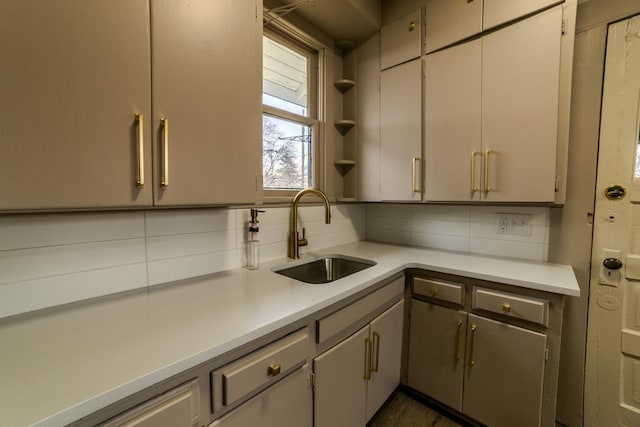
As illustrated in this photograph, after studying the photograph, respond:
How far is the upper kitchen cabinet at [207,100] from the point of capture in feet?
2.80

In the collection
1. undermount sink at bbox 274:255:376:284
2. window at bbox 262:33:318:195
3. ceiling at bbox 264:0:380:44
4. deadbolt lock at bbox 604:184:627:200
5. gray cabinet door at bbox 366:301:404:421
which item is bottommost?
gray cabinet door at bbox 366:301:404:421

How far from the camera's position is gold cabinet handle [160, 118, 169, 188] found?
2.78 ft

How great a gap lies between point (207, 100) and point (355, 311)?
1.01 metres

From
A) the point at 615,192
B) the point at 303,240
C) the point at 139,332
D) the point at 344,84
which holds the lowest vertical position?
the point at 139,332

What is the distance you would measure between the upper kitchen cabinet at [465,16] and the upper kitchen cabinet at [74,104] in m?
1.48

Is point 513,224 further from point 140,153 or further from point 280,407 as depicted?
point 140,153

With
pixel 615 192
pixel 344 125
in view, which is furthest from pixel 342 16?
pixel 615 192

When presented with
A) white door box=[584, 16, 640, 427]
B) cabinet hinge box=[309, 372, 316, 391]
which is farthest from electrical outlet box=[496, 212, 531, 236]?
cabinet hinge box=[309, 372, 316, 391]

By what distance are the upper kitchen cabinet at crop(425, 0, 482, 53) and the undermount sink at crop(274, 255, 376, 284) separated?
132cm

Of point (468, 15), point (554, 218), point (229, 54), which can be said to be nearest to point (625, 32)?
point (468, 15)

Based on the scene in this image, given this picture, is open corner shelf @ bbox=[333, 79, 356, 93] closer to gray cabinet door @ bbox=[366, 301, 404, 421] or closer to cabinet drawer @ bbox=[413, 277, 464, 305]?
cabinet drawer @ bbox=[413, 277, 464, 305]

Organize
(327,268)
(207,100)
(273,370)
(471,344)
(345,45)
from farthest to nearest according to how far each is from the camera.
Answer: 1. (345,45)
2. (327,268)
3. (471,344)
4. (207,100)
5. (273,370)

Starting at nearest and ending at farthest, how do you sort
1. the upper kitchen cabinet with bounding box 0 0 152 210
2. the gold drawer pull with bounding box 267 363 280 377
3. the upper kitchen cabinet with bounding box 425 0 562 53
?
1. the upper kitchen cabinet with bounding box 0 0 152 210
2. the gold drawer pull with bounding box 267 363 280 377
3. the upper kitchen cabinet with bounding box 425 0 562 53

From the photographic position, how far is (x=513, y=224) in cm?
163
